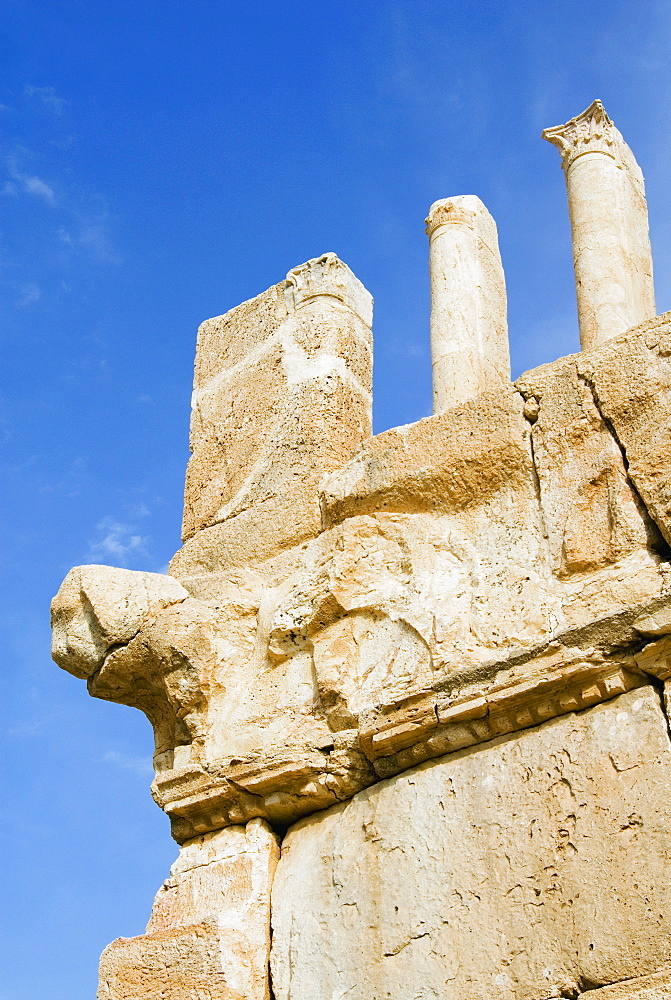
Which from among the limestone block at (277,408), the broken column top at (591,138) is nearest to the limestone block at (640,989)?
the limestone block at (277,408)

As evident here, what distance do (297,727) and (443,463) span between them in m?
1.14

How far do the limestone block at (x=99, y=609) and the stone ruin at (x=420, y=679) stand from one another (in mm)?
12

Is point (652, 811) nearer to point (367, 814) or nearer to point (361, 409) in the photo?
point (367, 814)

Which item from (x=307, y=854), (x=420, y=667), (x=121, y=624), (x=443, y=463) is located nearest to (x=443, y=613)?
(x=420, y=667)

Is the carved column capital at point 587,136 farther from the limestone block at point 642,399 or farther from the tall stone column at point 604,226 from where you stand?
the limestone block at point 642,399

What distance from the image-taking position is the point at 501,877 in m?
4.23

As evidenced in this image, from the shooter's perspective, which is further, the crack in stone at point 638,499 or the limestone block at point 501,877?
the crack in stone at point 638,499

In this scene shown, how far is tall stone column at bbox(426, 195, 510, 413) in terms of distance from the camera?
6.08 m

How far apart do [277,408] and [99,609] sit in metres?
1.28

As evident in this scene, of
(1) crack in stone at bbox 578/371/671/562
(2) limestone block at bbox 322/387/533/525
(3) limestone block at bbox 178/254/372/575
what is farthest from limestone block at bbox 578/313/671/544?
(3) limestone block at bbox 178/254/372/575

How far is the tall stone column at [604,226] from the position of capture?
5.93 meters

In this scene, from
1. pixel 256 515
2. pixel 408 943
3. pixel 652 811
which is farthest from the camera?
pixel 256 515

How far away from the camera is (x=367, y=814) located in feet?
15.5

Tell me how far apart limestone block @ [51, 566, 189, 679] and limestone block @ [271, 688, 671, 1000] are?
1.23 m
